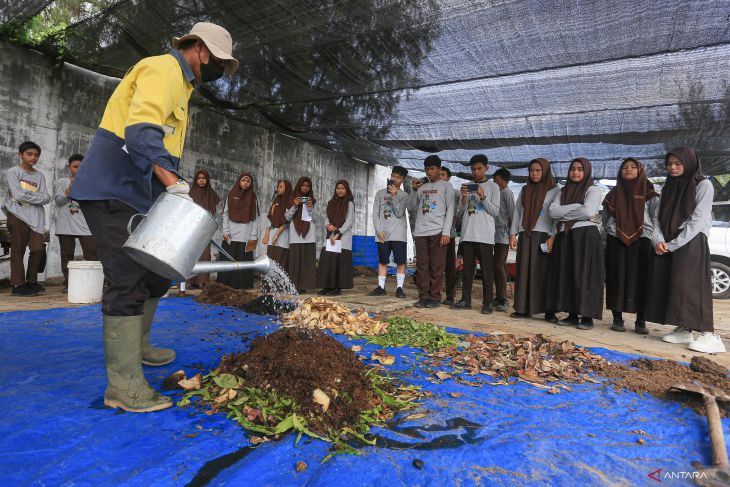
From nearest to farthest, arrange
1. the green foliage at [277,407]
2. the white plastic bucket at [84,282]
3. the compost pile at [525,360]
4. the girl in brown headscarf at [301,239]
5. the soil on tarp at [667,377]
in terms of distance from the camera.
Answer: the green foliage at [277,407] < the soil on tarp at [667,377] < the compost pile at [525,360] < the white plastic bucket at [84,282] < the girl in brown headscarf at [301,239]

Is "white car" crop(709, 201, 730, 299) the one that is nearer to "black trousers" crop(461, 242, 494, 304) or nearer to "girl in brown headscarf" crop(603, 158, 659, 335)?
"girl in brown headscarf" crop(603, 158, 659, 335)

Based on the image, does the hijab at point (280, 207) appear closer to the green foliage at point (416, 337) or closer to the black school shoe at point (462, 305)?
the black school shoe at point (462, 305)

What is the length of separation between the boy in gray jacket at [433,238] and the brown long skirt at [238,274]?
9.39 feet

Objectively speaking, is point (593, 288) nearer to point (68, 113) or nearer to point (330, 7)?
point (330, 7)

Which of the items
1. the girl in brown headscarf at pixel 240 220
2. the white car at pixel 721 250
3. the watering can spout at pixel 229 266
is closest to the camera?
the watering can spout at pixel 229 266

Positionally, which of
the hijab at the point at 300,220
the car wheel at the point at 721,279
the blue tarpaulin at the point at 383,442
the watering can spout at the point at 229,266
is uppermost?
the hijab at the point at 300,220

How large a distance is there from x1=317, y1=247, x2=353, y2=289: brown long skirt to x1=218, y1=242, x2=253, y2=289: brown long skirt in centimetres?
121

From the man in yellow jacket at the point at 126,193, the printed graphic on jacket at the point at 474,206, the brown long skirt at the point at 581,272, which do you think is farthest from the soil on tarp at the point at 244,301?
the brown long skirt at the point at 581,272

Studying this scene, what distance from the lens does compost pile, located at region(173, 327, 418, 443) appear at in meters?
1.77

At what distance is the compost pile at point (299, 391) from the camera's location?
5.81 ft

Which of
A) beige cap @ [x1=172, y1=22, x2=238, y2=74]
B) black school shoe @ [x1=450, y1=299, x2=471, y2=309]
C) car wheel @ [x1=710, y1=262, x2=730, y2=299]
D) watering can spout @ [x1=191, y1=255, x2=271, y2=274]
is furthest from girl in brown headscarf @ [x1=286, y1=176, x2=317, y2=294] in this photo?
car wheel @ [x1=710, y1=262, x2=730, y2=299]

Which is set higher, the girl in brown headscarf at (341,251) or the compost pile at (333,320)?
the girl in brown headscarf at (341,251)

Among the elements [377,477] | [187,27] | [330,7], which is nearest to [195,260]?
[377,477]

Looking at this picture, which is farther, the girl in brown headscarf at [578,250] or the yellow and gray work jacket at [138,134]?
the girl in brown headscarf at [578,250]
